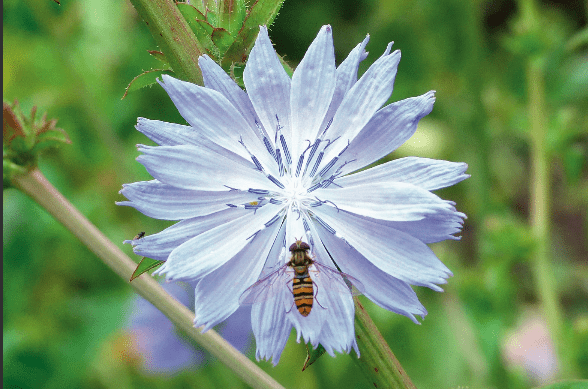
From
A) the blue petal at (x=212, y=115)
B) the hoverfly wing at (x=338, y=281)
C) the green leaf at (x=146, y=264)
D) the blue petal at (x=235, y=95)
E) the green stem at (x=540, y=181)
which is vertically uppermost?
the green stem at (x=540, y=181)

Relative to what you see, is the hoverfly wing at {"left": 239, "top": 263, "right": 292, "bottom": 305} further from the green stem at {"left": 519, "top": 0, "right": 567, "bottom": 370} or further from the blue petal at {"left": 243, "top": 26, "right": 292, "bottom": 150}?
the green stem at {"left": 519, "top": 0, "right": 567, "bottom": 370}

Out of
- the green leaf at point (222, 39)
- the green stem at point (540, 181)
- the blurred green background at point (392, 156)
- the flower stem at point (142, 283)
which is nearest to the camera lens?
the green leaf at point (222, 39)

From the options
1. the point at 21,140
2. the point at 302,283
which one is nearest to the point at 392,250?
the point at 302,283

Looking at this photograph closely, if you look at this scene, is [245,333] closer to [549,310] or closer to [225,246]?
[549,310]

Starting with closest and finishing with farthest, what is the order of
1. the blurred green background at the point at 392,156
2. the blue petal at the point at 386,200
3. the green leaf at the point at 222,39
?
1. the blue petal at the point at 386,200
2. the green leaf at the point at 222,39
3. the blurred green background at the point at 392,156

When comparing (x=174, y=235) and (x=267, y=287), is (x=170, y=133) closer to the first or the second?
(x=174, y=235)

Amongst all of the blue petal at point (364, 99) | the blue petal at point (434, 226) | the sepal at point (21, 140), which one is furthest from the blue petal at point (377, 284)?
the sepal at point (21, 140)

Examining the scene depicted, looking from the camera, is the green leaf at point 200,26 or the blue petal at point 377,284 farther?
the green leaf at point 200,26

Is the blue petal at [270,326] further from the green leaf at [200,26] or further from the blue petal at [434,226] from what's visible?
the green leaf at [200,26]
